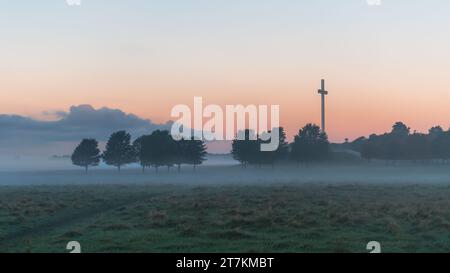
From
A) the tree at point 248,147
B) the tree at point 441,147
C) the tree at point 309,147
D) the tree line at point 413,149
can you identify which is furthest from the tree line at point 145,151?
the tree at point 441,147

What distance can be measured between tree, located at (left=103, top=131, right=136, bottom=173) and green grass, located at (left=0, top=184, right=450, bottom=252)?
112m

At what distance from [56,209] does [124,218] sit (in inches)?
363

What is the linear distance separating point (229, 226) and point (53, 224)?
1296 cm

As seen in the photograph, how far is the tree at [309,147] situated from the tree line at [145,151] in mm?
32047

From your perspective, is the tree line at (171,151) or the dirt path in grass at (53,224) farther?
the tree line at (171,151)

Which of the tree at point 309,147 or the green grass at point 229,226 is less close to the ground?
the tree at point 309,147

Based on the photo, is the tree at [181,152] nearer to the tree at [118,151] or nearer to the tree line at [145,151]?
the tree line at [145,151]

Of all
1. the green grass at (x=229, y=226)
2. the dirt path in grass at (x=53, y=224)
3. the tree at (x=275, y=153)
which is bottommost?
the dirt path in grass at (x=53, y=224)

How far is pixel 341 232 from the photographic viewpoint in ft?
93.3

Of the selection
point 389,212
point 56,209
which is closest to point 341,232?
point 389,212

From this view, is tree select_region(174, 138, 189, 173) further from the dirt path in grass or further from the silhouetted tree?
the dirt path in grass

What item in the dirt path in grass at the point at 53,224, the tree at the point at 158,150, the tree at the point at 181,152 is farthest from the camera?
the tree at the point at 181,152

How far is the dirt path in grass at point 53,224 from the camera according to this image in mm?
27327
